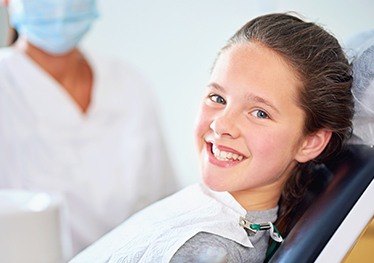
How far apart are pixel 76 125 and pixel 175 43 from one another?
19.1 inches

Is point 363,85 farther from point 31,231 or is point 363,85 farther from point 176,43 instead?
point 176,43

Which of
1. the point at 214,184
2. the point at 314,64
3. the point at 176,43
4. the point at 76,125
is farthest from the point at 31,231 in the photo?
the point at 176,43

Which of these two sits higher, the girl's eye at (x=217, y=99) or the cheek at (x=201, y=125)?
the girl's eye at (x=217, y=99)

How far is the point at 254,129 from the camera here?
128cm

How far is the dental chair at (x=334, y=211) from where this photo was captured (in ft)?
3.77

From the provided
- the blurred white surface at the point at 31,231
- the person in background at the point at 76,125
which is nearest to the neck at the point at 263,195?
the blurred white surface at the point at 31,231

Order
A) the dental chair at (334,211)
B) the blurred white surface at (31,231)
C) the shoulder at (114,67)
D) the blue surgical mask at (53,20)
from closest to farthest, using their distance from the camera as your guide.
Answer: the dental chair at (334,211) → the blurred white surface at (31,231) → the blue surgical mask at (53,20) → the shoulder at (114,67)

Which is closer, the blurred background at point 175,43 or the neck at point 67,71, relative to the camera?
the blurred background at point 175,43

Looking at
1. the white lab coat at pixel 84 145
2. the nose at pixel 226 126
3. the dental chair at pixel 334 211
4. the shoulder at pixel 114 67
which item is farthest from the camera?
the shoulder at pixel 114 67

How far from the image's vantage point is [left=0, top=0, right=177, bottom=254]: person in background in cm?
237

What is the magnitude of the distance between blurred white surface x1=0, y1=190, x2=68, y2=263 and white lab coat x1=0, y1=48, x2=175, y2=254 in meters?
0.61

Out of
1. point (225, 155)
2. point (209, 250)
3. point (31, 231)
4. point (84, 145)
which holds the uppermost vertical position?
point (225, 155)

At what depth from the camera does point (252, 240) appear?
4.30 feet

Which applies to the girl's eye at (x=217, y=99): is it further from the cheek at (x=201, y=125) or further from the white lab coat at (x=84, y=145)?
the white lab coat at (x=84, y=145)
